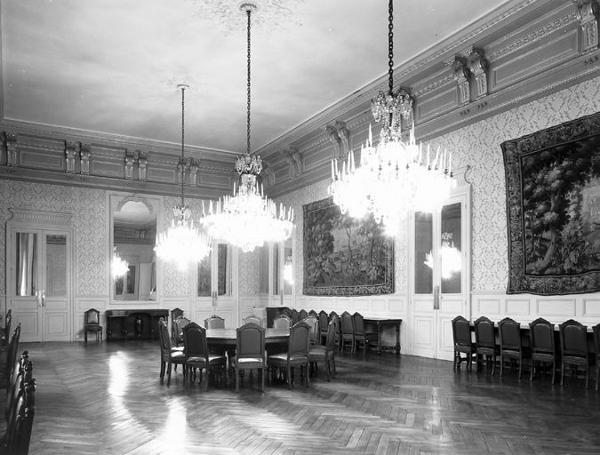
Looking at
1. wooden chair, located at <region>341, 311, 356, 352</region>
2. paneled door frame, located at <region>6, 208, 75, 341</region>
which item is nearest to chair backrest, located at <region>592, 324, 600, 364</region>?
wooden chair, located at <region>341, 311, 356, 352</region>

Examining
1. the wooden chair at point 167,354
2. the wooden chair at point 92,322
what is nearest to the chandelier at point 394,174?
the wooden chair at point 167,354

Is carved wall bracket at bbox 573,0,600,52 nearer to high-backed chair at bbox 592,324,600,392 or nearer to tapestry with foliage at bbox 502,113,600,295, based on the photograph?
tapestry with foliage at bbox 502,113,600,295

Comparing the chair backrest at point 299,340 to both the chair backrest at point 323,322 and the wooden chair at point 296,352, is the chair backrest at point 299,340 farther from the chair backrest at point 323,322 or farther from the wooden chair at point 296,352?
the chair backrest at point 323,322

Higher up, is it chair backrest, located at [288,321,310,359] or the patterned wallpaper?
the patterned wallpaper

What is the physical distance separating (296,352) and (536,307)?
3.62 m

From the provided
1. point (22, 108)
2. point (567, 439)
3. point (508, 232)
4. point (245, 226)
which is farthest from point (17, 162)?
point (567, 439)

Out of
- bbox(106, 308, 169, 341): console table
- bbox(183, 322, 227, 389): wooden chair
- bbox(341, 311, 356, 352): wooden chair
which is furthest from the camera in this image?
bbox(106, 308, 169, 341): console table

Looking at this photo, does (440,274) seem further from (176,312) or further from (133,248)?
(133,248)

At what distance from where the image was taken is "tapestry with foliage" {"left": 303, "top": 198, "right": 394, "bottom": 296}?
11688mm

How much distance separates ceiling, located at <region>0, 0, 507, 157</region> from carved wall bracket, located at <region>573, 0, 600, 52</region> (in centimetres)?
115

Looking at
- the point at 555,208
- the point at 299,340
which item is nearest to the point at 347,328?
the point at 299,340

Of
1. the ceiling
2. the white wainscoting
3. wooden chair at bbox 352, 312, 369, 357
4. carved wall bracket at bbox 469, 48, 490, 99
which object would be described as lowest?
Result: wooden chair at bbox 352, 312, 369, 357

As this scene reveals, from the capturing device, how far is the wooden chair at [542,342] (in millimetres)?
7371

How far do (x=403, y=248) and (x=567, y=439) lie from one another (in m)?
6.54
